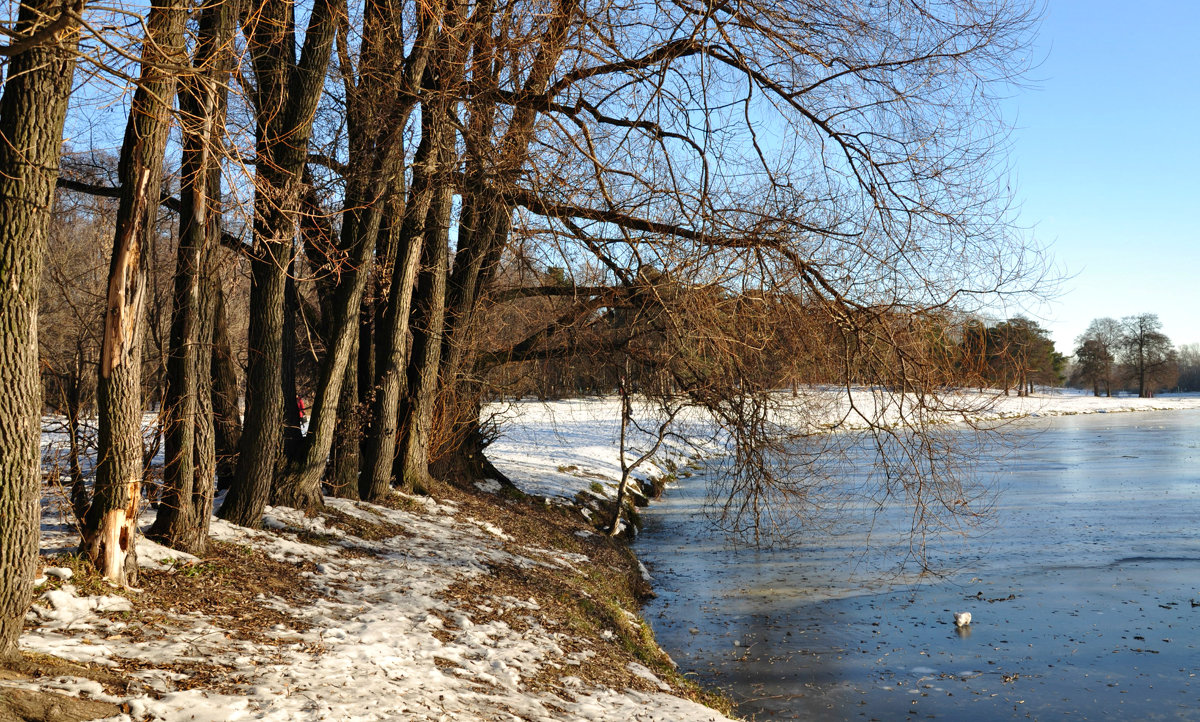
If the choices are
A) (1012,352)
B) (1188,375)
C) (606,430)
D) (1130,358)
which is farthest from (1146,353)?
(1012,352)

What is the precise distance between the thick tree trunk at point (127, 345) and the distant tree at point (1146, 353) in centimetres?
9271

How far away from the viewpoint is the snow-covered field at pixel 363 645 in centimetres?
475

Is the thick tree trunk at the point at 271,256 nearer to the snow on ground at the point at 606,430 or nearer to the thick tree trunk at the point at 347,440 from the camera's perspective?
the thick tree trunk at the point at 347,440

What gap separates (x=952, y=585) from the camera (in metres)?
13.1

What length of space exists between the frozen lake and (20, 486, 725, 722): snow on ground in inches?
105

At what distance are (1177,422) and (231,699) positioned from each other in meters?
57.0

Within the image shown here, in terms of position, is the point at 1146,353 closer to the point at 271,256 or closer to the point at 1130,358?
the point at 1130,358

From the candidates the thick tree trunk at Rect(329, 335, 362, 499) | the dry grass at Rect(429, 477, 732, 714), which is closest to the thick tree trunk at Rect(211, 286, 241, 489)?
the thick tree trunk at Rect(329, 335, 362, 499)

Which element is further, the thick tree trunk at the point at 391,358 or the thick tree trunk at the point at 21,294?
the thick tree trunk at the point at 391,358

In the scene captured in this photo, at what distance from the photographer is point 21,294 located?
4.50 m

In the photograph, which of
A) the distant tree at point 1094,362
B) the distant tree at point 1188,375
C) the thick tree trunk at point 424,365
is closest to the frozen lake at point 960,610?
the thick tree trunk at point 424,365

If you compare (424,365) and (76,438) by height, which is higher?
(424,365)

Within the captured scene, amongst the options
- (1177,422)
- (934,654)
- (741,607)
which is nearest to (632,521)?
(741,607)

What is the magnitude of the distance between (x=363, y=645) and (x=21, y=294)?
313 centimetres
